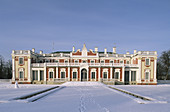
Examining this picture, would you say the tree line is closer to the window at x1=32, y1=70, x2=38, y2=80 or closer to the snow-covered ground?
the window at x1=32, y1=70, x2=38, y2=80

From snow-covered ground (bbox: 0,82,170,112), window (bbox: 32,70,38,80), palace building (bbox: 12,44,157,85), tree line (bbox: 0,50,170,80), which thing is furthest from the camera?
tree line (bbox: 0,50,170,80)

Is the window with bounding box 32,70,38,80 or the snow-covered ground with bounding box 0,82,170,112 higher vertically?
the snow-covered ground with bounding box 0,82,170,112

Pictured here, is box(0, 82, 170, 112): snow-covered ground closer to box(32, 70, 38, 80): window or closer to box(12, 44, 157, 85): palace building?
box(12, 44, 157, 85): palace building

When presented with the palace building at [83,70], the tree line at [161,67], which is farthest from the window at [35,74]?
the tree line at [161,67]

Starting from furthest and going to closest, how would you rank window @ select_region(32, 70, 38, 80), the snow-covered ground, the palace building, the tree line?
the tree line, window @ select_region(32, 70, 38, 80), the palace building, the snow-covered ground

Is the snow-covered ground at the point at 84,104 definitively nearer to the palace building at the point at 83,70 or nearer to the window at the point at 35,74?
the palace building at the point at 83,70

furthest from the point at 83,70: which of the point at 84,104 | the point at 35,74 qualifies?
the point at 84,104

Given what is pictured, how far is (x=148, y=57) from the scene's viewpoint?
29969 mm

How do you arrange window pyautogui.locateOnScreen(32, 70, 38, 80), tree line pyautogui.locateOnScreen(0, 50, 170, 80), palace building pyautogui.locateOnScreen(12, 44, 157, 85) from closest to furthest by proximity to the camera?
palace building pyautogui.locateOnScreen(12, 44, 157, 85) < window pyautogui.locateOnScreen(32, 70, 38, 80) < tree line pyautogui.locateOnScreen(0, 50, 170, 80)

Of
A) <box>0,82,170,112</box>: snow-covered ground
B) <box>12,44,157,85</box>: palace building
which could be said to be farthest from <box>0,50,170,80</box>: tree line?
<box>0,82,170,112</box>: snow-covered ground

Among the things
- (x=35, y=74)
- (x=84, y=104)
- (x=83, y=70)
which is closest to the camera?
(x=84, y=104)

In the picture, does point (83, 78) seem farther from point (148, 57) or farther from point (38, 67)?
point (148, 57)

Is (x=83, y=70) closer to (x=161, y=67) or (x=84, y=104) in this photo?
(x=84, y=104)

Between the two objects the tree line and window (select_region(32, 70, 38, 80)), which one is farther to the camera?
the tree line
